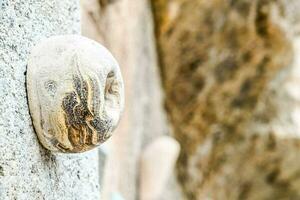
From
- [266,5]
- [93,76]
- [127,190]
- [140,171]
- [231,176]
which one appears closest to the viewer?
[93,76]

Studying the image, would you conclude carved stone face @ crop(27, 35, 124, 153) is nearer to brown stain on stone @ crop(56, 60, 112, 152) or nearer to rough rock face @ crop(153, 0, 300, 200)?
brown stain on stone @ crop(56, 60, 112, 152)

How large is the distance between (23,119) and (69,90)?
36 mm

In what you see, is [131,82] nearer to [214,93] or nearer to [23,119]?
[214,93]

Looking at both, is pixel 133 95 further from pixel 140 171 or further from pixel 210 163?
pixel 210 163

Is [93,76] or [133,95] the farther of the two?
[133,95]

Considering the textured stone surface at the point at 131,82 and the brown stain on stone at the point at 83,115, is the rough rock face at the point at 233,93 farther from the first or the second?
the brown stain on stone at the point at 83,115

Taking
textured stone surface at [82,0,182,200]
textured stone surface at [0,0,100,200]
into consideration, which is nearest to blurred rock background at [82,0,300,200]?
textured stone surface at [82,0,182,200]

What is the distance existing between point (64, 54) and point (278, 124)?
1.77 metres

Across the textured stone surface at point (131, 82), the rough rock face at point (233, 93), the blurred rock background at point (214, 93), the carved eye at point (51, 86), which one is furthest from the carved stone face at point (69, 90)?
the rough rock face at point (233, 93)

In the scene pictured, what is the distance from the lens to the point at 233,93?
2012mm

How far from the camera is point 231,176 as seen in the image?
2.16 meters

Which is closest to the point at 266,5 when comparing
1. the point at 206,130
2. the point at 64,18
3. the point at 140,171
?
the point at 206,130

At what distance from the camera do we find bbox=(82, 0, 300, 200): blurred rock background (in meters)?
1.50

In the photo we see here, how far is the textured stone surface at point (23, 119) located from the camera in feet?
1.38
